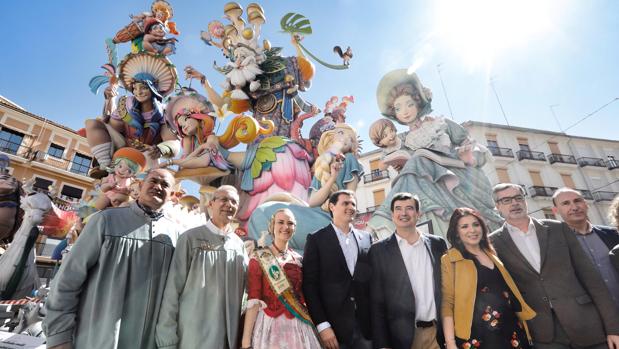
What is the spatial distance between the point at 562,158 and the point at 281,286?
24593 millimetres

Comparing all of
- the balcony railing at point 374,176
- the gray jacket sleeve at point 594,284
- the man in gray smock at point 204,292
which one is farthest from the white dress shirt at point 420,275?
the balcony railing at point 374,176

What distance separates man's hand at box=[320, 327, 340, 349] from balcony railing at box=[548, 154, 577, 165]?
2349cm

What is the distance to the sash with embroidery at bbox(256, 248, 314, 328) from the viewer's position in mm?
1807

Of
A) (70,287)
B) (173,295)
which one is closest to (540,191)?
(173,295)

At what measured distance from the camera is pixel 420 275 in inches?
76.6

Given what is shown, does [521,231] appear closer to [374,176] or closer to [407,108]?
[407,108]

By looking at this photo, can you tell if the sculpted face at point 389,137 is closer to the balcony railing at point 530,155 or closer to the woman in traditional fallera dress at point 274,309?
the woman in traditional fallera dress at point 274,309

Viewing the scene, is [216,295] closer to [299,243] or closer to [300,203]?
[299,243]

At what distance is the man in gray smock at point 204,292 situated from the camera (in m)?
1.62

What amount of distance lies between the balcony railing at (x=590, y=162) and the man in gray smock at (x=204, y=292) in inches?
997

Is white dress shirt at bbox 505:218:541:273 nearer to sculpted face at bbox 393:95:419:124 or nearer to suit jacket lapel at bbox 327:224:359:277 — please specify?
suit jacket lapel at bbox 327:224:359:277

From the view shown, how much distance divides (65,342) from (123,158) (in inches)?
165

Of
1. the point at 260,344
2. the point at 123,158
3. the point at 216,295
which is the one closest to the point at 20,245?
the point at 123,158

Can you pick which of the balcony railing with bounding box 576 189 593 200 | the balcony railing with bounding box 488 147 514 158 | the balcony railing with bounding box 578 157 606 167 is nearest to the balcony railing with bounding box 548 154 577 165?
the balcony railing with bounding box 578 157 606 167
